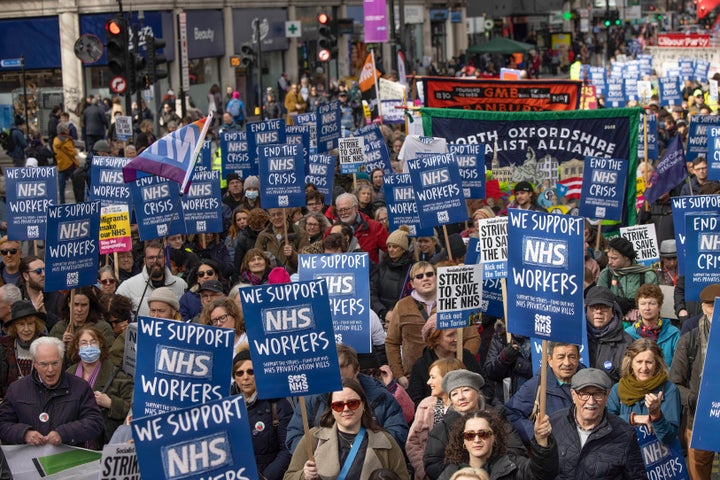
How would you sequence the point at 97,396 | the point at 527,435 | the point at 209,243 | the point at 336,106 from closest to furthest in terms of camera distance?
the point at 527,435
the point at 97,396
the point at 209,243
the point at 336,106

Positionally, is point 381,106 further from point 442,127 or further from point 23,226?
point 23,226

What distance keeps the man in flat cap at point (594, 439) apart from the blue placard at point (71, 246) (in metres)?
5.29

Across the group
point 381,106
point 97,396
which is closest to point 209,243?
point 97,396

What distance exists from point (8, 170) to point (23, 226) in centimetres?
58

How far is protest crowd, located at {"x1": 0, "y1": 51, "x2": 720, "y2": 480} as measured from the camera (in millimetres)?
7637

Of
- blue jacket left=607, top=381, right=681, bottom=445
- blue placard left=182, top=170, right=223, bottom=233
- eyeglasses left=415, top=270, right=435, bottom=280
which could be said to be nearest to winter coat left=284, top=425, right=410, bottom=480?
blue jacket left=607, top=381, right=681, bottom=445

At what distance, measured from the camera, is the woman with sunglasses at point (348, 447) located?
756 cm

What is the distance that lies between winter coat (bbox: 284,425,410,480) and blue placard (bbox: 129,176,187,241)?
6.80 metres

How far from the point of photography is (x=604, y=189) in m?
15.5

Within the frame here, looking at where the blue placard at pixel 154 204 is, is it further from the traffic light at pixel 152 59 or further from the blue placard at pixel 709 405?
the traffic light at pixel 152 59

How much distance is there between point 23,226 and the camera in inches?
568

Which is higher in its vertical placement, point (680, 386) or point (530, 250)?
point (530, 250)

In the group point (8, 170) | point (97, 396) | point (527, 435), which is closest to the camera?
point (527, 435)

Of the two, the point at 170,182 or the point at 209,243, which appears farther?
the point at 209,243
